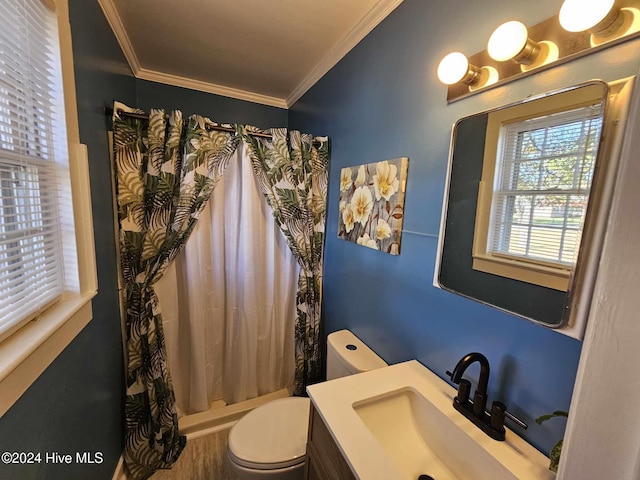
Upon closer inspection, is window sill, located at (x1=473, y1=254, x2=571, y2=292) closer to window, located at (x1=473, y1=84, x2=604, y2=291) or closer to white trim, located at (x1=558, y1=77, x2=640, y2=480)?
window, located at (x1=473, y1=84, x2=604, y2=291)

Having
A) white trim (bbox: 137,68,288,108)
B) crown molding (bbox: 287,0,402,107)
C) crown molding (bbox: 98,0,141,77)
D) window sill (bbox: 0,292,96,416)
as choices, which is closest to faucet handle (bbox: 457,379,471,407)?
window sill (bbox: 0,292,96,416)

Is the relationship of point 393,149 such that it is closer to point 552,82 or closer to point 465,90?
point 465,90

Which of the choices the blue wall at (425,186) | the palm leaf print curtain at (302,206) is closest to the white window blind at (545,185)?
the blue wall at (425,186)

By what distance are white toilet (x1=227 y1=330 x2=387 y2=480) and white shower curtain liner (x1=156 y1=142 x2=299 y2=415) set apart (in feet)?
1.77

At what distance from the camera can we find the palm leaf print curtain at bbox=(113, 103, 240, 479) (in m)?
1.46

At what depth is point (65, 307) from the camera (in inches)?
36.6

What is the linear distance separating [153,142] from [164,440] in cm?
170

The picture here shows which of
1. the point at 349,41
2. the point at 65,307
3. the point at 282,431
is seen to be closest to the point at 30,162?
the point at 65,307

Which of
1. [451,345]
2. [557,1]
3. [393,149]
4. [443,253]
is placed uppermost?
[557,1]

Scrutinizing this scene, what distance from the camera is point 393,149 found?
1296mm

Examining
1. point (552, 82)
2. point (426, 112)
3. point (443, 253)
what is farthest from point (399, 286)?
point (552, 82)

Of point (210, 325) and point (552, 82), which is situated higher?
point (552, 82)

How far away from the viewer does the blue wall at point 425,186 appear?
0.75 meters

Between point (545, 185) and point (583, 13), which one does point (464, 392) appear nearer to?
point (545, 185)
